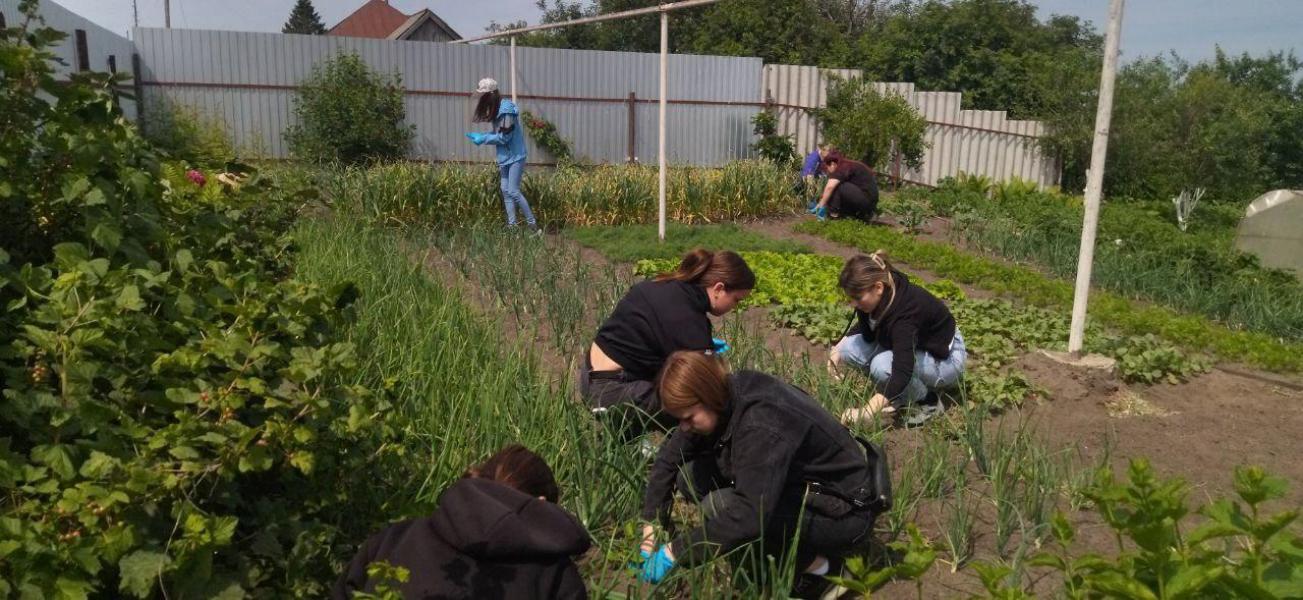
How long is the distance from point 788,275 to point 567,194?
3191 mm

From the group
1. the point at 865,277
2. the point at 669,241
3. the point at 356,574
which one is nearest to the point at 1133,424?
the point at 865,277

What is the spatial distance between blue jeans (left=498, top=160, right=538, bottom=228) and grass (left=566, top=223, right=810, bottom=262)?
0.44 meters

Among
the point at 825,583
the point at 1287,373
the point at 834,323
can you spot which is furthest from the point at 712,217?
the point at 825,583

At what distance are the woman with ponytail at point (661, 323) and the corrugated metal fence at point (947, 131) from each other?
1038 centimetres

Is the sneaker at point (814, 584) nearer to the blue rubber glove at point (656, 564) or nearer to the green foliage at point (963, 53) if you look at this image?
the blue rubber glove at point (656, 564)

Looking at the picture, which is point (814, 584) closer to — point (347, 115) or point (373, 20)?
point (347, 115)

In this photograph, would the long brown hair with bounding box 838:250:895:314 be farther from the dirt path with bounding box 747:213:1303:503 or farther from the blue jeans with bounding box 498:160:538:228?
the blue jeans with bounding box 498:160:538:228

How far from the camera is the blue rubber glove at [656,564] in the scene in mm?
2576

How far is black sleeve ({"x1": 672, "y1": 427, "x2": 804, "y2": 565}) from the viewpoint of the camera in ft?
8.21

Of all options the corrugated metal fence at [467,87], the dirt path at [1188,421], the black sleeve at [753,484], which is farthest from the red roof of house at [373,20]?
the black sleeve at [753,484]

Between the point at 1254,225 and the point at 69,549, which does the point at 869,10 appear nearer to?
the point at 1254,225

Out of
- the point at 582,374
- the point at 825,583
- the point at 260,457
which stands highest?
the point at 260,457

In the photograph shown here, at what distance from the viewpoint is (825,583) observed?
2.81 metres

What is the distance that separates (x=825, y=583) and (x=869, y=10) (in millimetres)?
33780
